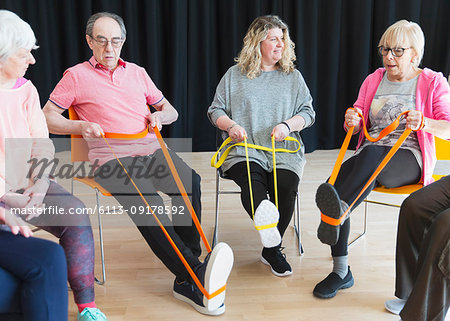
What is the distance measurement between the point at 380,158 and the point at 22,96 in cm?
150

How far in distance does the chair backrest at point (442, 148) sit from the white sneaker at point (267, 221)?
0.86 meters

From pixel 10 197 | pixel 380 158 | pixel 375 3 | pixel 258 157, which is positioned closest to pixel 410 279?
pixel 380 158

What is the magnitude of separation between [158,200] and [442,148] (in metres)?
1.36

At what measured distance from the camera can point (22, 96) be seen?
1.73m

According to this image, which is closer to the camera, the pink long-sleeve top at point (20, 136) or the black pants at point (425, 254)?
the black pants at point (425, 254)

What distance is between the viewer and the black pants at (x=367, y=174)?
6.40 ft

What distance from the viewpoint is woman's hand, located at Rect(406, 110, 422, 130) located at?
189cm

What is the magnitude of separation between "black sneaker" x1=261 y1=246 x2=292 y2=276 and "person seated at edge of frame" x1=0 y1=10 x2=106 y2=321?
82cm

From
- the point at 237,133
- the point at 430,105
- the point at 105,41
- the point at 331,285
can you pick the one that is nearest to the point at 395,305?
the point at 331,285

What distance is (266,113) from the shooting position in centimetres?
236

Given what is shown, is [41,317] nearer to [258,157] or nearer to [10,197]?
[10,197]

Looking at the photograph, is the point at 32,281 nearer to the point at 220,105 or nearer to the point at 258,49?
the point at 220,105

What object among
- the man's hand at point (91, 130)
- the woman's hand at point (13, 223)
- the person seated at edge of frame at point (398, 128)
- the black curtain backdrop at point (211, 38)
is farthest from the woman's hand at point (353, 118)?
the black curtain backdrop at point (211, 38)

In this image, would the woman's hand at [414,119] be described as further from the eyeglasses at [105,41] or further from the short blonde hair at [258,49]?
the eyeglasses at [105,41]
